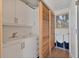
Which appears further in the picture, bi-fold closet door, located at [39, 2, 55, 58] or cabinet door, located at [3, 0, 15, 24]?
bi-fold closet door, located at [39, 2, 55, 58]

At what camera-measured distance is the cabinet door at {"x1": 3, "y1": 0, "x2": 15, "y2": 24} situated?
192cm

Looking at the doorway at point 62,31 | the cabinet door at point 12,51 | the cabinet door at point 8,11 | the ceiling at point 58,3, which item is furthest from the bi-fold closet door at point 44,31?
the doorway at point 62,31

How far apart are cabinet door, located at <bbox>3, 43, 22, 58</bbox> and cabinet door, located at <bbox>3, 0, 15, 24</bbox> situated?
395 mm

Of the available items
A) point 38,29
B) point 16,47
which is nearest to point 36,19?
point 38,29

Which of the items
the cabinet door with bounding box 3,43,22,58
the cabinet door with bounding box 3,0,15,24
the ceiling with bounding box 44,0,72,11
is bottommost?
the cabinet door with bounding box 3,43,22,58

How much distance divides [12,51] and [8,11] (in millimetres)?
646

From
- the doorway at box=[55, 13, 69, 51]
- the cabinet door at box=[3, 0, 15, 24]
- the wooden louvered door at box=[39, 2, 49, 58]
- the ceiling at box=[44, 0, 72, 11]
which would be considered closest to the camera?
the cabinet door at box=[3, 0, 15, 24]

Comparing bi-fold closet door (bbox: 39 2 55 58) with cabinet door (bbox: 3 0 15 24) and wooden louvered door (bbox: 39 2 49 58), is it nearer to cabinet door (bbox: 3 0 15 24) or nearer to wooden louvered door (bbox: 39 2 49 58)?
wooden louvered door (bbox: 39 2 49 58)

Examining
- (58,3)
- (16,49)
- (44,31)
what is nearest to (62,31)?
(58,3)

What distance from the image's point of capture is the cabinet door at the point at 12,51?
1.96 meters

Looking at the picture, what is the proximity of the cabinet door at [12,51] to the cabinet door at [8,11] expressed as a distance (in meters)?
0.39

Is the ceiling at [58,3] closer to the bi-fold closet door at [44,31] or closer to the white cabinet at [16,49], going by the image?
the bi-fold closet door at [44,31]

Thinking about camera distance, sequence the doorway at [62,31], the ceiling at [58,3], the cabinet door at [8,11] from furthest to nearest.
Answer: the doorway at [62,31] < the ceiling at [58,3] < the cabinet door at [8,11]

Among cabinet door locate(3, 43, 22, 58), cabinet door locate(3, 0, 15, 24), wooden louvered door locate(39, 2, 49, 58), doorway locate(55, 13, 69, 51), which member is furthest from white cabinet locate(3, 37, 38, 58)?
doorway locate(55, 13, 69, 51)
